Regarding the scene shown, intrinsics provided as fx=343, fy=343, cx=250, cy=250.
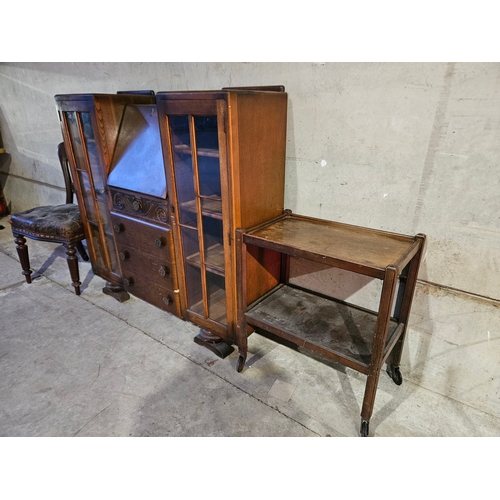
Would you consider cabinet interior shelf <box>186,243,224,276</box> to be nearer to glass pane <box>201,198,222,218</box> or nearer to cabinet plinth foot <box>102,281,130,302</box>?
glass pane <box>201,198,222,218</box>

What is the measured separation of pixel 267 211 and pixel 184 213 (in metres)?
0.46

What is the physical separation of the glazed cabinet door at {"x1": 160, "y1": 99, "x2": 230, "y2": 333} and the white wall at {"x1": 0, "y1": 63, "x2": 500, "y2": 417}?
476 millimetres

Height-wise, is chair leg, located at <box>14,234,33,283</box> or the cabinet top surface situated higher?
the cabinet top surface

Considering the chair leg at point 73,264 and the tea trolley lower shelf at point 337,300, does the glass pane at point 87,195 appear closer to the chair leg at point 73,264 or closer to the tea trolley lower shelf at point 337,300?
the chair leg at point 73,264

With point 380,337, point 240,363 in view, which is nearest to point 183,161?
point 240,363

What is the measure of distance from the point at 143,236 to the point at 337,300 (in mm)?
1232

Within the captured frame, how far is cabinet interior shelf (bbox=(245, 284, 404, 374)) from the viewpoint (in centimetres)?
156

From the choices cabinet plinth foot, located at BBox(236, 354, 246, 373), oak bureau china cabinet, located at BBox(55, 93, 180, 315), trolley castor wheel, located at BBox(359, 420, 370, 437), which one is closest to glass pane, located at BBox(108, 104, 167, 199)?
oak bureau china cabinet, located at BBox(55, 93, 180, 315)

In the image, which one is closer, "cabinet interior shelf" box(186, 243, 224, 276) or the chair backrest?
"cabinet interior shelf" box(186, 243, 224, 276)

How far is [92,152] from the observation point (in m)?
2.29

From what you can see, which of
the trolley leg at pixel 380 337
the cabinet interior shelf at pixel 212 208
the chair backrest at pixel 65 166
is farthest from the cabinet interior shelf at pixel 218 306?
the chair backrest at pixel 65 166

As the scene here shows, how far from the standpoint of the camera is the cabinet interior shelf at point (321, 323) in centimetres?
156
